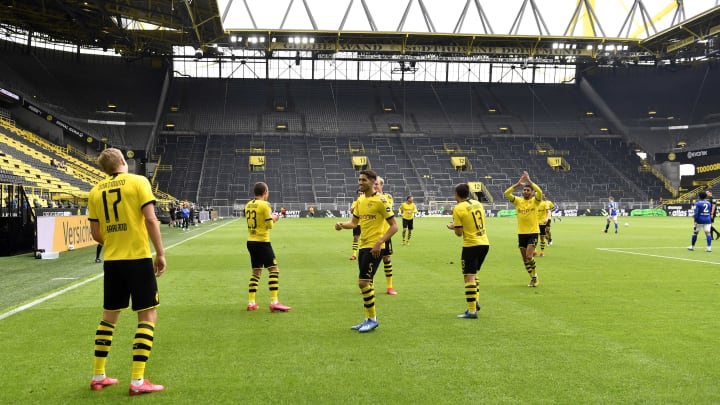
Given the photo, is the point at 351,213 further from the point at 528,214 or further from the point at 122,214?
the point at 122,214

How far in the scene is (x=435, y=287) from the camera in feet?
36.8

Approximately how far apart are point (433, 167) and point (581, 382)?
6157 centimetres

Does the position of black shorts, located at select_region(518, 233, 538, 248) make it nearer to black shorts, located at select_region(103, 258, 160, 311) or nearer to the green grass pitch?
the green grass pitch

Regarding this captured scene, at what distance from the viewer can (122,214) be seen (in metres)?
5.05

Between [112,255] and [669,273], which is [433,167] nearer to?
[669,273]

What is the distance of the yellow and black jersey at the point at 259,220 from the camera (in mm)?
9070

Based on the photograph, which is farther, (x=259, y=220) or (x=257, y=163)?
(x=257, y=163)

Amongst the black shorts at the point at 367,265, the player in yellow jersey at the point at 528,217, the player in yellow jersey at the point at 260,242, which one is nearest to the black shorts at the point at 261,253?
the player in yellow jersey at the point at 260,242

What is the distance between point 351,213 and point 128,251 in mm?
8747

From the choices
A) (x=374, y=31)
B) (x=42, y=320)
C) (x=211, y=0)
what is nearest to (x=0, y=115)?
(x=211, y=0)

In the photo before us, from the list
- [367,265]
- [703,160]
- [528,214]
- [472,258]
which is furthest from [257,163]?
[367,265]

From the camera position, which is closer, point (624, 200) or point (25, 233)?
point (25, 233)

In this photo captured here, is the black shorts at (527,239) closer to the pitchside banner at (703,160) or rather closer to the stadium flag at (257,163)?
the stadium flag at (257,163)

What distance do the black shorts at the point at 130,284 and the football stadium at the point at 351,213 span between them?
0.9 inches
